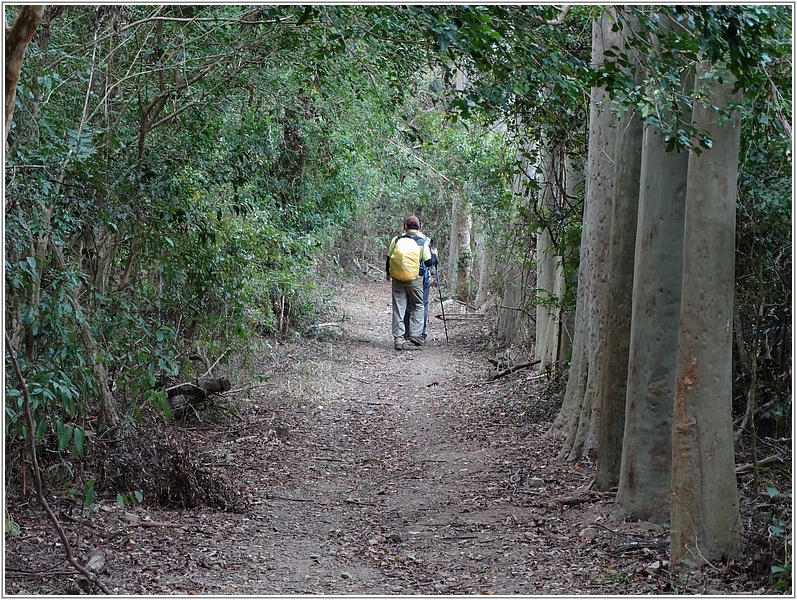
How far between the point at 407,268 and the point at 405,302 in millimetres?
721

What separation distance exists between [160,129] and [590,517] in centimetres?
543

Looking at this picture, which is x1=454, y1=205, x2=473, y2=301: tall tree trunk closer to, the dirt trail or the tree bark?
the dirt trail

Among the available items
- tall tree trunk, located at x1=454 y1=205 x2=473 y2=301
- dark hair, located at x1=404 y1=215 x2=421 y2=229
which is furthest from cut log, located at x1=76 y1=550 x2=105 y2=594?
tall tree trunk, located at x1=454 y1=205 x2=473 y2=301

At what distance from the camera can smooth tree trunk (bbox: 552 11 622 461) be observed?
8.12m

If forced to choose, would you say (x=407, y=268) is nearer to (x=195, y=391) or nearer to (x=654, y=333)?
(x=195, y=391)

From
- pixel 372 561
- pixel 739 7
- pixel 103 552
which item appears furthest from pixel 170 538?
pixel 739 7

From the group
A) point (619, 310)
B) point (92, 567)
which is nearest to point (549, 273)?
point (619, 310)

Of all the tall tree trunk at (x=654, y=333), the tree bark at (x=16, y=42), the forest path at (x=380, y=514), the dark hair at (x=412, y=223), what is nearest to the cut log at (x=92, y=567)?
the forest path at (x=380, y=514)

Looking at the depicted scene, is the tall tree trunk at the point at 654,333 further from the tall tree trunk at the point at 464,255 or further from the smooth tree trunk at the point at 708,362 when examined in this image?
the tall tree trunk at the point at 464,255

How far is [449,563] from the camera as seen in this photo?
5.88 m

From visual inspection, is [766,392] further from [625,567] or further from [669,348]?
[625,567]

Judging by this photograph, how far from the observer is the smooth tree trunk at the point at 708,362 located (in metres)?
5.04

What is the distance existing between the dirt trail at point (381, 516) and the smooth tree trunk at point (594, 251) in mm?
367

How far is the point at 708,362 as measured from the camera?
5059 mm
